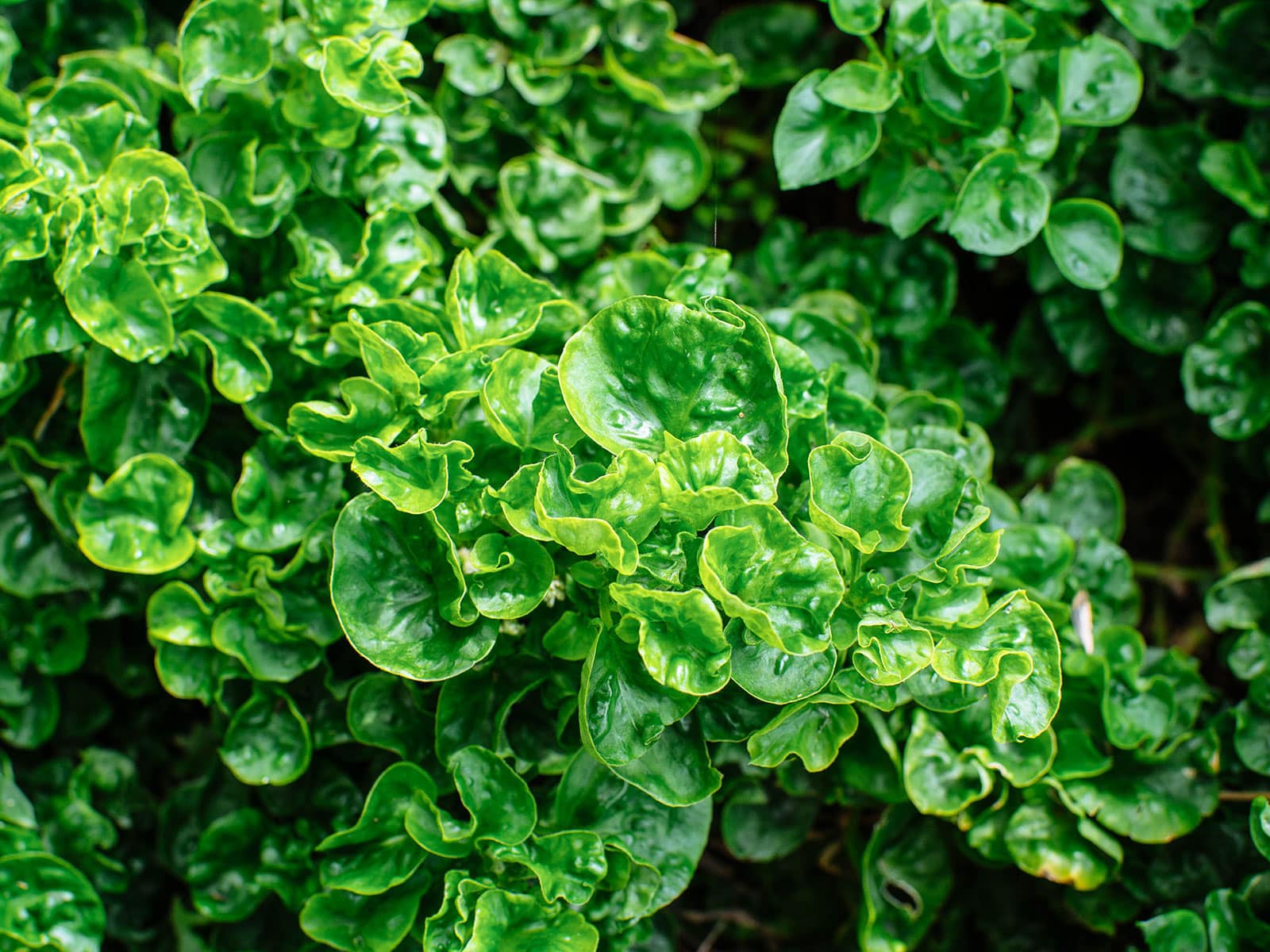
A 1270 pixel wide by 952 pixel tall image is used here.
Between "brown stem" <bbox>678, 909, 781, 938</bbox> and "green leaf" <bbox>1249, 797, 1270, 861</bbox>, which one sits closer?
"green leaf" <bbox>1249, 797, 1270, 861</bbox>

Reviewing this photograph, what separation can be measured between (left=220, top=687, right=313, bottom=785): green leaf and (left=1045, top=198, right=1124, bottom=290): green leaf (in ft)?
4.17

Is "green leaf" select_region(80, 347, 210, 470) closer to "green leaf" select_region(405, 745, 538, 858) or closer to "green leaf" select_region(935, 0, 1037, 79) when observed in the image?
"green leaf" select_region(405, 745, 538, 858)

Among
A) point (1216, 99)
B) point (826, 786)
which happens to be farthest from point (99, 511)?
point (1216, 99)

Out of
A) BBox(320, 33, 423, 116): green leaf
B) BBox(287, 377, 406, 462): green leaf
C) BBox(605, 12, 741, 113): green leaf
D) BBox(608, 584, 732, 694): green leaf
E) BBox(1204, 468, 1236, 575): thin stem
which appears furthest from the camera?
BBox(1204, 468, 1236, 575): thin stem

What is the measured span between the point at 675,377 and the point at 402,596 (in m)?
0.38

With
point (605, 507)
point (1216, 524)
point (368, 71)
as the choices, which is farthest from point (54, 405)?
point (1216, 524)

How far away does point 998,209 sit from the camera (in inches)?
57.9

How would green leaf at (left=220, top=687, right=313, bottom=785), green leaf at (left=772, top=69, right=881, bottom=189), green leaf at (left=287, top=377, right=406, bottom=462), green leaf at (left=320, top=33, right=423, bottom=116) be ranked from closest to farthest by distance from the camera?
green leaf at (left=287, top=377, right=406, bottom=462)
green leaf at (left=320, top=33, right=423, bottom=116)
green leaf at (left=220, top=687, right=313, bottom=785)
green leaf at (left=772, top=69, right=881, bottom=189)

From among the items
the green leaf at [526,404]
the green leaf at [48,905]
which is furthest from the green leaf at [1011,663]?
the green leaf at [48,905]

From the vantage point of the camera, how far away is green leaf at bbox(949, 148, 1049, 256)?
4.76 ft

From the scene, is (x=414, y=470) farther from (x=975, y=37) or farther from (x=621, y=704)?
(x=975, y=37)

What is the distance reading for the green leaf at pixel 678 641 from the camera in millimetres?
986

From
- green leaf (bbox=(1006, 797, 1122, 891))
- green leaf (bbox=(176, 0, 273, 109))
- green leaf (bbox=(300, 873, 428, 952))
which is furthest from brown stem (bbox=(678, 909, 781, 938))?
green leaf (bbox=(176, 0, 273, 109))

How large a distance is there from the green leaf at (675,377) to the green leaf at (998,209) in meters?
0.51
